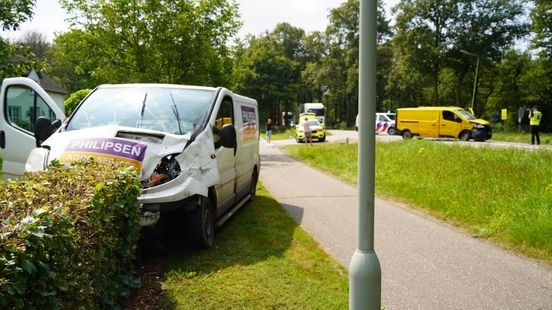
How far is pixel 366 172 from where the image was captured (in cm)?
276

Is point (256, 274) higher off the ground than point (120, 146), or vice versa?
point (120, 146)

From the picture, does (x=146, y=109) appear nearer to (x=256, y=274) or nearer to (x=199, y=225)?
(x=199, y=225)

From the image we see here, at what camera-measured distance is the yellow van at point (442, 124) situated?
28261 millimetres

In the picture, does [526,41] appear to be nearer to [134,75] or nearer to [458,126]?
[458,126]

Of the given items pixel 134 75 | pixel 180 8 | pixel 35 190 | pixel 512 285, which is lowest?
pixel 512 285

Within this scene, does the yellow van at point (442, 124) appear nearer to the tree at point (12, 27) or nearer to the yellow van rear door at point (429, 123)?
the yellow van rear door at point (429, 123)

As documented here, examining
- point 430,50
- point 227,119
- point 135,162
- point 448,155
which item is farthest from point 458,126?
point 135,162

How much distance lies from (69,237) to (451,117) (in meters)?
29.4

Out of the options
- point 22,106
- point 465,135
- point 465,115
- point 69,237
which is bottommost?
point 465,135

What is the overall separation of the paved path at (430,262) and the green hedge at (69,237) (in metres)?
2.41

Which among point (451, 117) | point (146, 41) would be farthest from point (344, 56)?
point (146, 41)

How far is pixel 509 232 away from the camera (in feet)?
21.2

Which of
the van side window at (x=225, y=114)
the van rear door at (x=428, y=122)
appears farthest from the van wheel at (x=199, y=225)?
the van rear door at (x=428, y=122)

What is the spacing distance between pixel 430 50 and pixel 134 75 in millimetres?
35973
